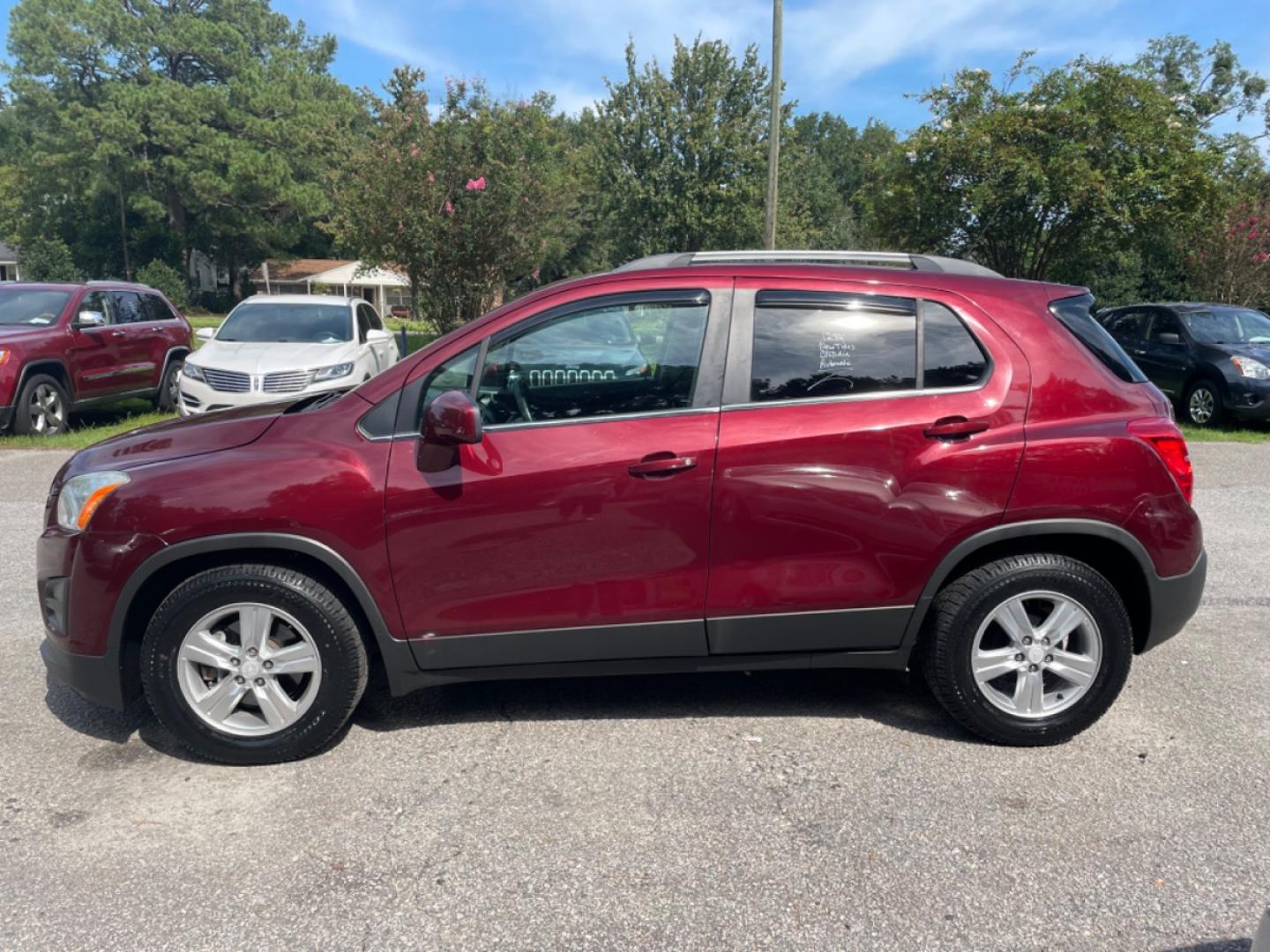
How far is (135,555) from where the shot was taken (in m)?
3.32

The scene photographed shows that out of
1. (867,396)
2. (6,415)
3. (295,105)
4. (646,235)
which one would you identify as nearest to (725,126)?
(646,235)

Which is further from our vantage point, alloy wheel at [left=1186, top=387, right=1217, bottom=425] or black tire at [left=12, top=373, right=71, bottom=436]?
alloy wheel at [left=1186, top=387, right=1217, bottom=425]

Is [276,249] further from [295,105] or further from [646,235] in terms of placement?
[646,235]

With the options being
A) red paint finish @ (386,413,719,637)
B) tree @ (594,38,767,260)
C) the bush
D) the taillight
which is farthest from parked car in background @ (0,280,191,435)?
the bush

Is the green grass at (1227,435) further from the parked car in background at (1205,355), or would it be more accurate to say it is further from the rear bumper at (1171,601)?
the rear bumper at (1171,601)

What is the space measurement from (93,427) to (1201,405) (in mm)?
14042

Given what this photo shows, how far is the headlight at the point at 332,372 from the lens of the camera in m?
10.2

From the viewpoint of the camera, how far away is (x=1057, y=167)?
1563 cm

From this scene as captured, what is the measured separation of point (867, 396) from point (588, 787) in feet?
5.67

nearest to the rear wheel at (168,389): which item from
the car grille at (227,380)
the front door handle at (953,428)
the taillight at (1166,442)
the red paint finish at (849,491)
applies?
the car grille at (227,380)

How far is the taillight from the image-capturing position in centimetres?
348

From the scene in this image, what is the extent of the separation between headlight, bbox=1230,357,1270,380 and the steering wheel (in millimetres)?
11449

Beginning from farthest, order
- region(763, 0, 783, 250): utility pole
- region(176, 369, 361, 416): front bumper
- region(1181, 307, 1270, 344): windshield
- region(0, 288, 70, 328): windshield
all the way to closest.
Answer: region(763, 0, 783, 250): utility pole → region(1181, 307, 1270, 344): windshield → region(0, 288, 70, 328): windshield → region(176, 369, 361, 416): front bumper

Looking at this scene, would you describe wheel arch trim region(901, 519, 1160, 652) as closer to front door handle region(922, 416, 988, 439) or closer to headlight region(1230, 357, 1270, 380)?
front door handle region(922, 416, 988, 439)
